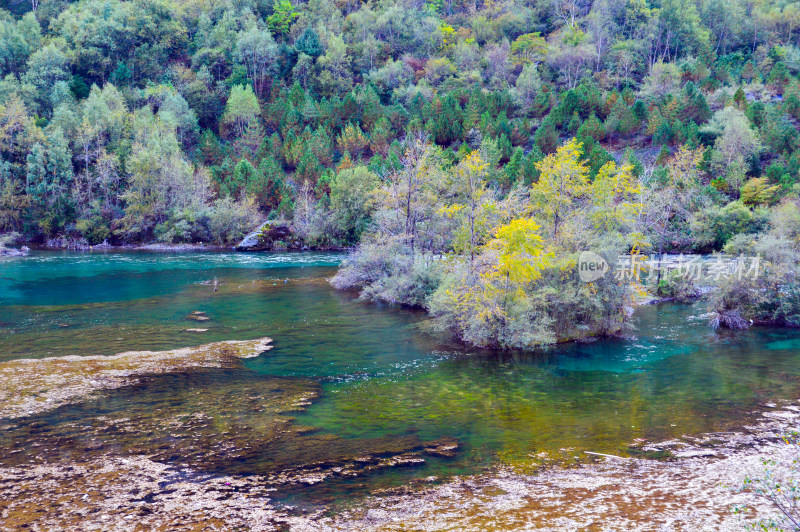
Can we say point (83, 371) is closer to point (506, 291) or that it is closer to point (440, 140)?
point (506, 291)

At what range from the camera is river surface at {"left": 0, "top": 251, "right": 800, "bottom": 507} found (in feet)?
52.9

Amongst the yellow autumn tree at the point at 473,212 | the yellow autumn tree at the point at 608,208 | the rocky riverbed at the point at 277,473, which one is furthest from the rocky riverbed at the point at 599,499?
the yellow autumn tree at the point at 608,208

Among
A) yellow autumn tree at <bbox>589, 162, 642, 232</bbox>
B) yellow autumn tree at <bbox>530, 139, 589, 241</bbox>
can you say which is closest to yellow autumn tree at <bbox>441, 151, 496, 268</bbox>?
yellow autumn tree at <bbox>530, 139, 589, 241</bbox>

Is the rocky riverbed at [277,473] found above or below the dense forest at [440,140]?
below

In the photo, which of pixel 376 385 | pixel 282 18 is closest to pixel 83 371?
A: pixel 376 385

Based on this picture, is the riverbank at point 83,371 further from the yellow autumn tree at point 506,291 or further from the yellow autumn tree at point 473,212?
the yellow autumn tree at point 473,212

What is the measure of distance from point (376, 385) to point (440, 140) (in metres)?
79.7

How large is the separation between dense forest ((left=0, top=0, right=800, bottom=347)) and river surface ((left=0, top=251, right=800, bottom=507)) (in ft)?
10.3

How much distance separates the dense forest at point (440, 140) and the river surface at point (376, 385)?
10.3 ft

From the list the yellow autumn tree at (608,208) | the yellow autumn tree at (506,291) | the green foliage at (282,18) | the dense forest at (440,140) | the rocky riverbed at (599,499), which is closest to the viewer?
the rocky riverbed at (599,499)

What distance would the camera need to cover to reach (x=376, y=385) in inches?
882

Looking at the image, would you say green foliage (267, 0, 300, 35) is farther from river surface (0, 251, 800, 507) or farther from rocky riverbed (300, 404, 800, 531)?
rocky riverbed (300, 404, 800, 531)

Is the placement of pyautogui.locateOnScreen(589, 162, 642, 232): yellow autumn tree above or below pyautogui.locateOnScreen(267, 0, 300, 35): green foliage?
below

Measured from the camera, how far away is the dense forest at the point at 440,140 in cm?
3122
